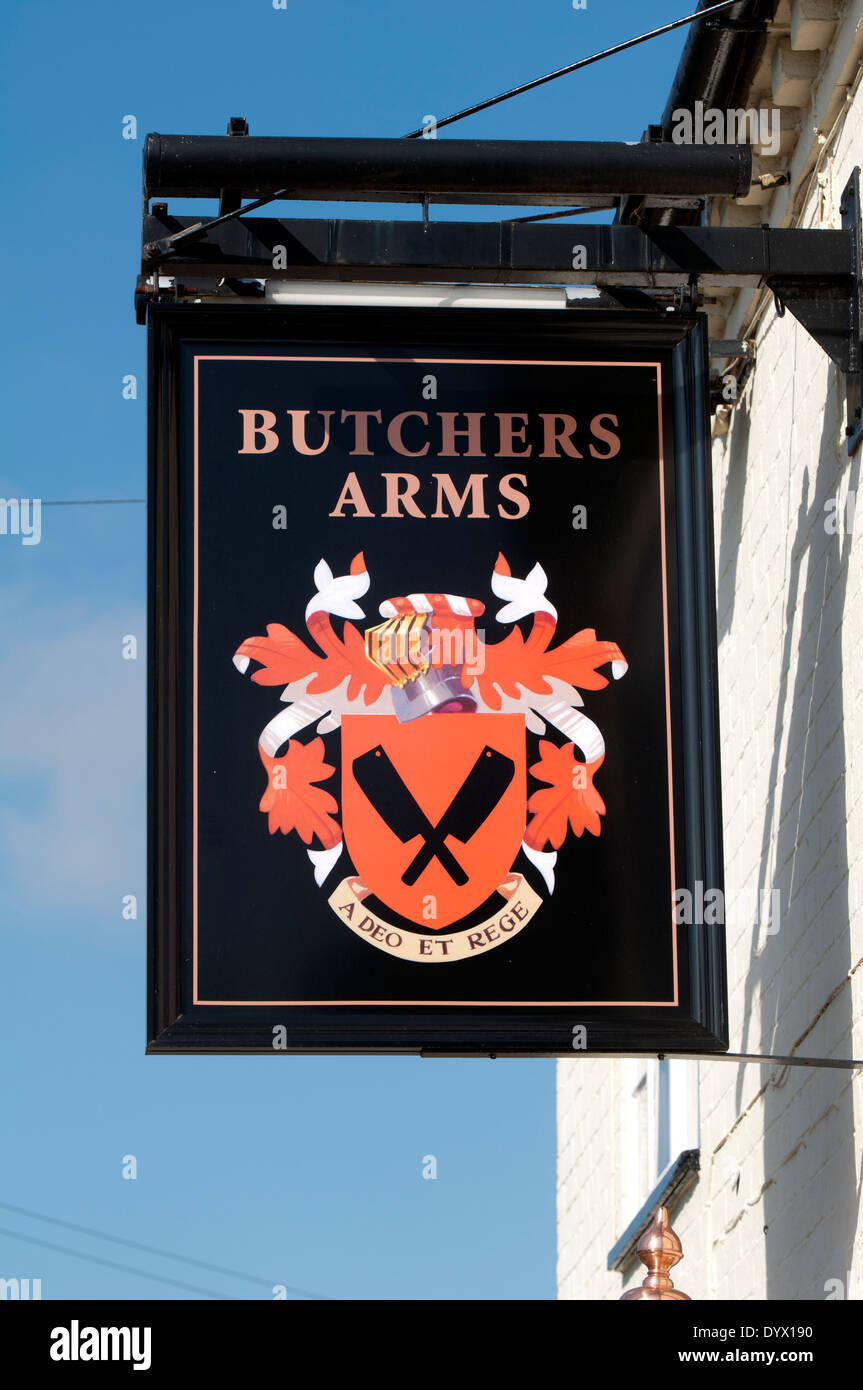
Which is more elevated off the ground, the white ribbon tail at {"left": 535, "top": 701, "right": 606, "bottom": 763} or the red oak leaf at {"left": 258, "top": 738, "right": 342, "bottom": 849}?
the white ribbon tail at {"left": 535, "top": 701, "right": 606, "bottom": 763}

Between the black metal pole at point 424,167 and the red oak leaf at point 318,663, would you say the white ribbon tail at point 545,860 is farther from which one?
the black metal pole at point 424,167

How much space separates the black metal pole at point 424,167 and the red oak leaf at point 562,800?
1.80 metres

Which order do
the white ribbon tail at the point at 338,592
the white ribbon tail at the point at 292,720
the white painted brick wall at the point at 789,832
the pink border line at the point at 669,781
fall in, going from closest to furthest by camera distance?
the pink border line at the point at 669,781, the white ribbon tail at the point at 292,720, the white ribbon tail at the point at 338,592, the white painted brick wall at the point at 789,832

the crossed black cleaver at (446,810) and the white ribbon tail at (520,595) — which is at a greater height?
the white ribbon tail at (520,595)

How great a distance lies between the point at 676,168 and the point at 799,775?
2311 millimetres

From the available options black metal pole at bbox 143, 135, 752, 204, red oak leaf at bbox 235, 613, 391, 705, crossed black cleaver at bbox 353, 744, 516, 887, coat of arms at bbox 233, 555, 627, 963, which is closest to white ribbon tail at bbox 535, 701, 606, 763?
coat of arms at bbox 233, 555, 627, 963

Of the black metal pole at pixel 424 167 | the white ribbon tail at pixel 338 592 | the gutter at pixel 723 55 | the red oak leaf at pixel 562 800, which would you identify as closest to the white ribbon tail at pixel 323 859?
the red oak leaf at pixel 562 800

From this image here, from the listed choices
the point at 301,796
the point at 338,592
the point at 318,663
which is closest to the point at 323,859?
the point at 301,796

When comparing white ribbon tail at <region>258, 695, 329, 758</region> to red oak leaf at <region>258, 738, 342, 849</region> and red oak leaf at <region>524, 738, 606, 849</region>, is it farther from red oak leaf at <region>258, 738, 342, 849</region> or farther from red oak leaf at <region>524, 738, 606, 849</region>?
red oak leaf at <region>524, 738, 606, 849</region>

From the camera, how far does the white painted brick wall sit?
6.79 meters

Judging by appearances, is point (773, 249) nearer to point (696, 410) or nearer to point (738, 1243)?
point (696, 410)

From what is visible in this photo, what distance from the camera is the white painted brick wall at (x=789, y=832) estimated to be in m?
6.79

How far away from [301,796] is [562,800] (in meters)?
0.76
